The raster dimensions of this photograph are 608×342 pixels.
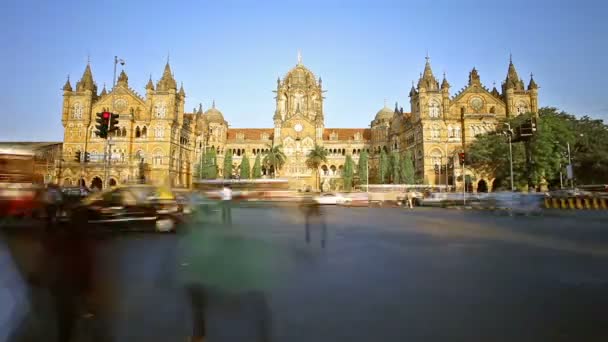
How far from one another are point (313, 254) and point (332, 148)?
73600 millimetres

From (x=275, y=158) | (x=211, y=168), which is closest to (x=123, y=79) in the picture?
(x=211, y=168)

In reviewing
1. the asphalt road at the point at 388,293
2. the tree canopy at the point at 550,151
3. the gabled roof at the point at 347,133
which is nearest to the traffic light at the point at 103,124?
the asphalt road at the point at 388,293

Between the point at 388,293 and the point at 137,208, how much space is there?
9923 mm

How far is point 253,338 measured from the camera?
386 cm

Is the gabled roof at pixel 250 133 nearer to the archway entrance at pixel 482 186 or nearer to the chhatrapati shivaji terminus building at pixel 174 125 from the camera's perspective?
the chhatrapati shivaji terminus building at pixel 174 125

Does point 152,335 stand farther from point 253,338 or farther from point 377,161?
point 377,161

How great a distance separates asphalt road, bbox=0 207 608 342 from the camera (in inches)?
161

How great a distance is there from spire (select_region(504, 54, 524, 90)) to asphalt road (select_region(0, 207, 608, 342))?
60.4 m

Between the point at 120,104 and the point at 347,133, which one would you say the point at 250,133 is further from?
the point at 120,104

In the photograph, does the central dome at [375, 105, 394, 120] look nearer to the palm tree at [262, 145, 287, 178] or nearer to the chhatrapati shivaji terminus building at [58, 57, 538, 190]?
the chhatrapati shivaji terminus building at [58, 57, 538, 190]

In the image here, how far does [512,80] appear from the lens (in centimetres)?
6269

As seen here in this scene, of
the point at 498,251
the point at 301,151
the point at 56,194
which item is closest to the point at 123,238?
the point at 56,194

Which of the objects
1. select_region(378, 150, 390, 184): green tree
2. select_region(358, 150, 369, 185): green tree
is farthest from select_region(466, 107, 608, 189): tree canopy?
select_region(358, 150, 369, 185): green tree

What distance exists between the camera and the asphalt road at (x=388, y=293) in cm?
409
